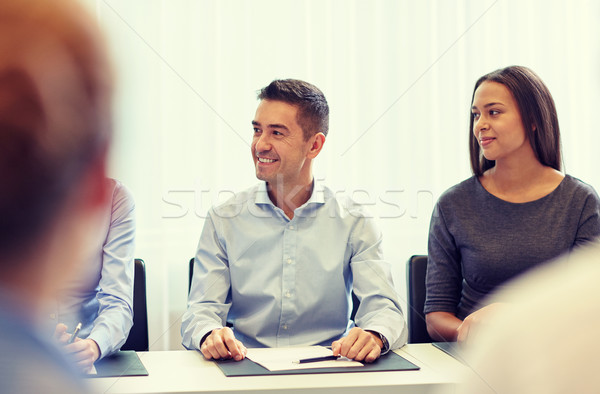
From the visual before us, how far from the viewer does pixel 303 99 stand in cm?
193

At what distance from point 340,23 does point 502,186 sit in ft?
4.03

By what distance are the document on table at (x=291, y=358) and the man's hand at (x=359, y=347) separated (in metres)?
0.02

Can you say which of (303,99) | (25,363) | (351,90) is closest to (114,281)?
(303,99)

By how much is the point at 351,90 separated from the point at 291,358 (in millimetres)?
1590

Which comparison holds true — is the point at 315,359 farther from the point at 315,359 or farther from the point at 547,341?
the point at 547,341

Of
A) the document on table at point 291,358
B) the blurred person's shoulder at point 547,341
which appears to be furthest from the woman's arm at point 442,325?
the blurred person's shoulder at point 547,341

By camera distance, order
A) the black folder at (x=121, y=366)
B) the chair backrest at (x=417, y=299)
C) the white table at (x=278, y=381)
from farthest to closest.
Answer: the chair backrest at (x=417, y=299) < the black folder at (x=121, y=366) < the white table at (x=278, y=381)

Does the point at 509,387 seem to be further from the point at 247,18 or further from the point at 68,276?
the point at 247,18

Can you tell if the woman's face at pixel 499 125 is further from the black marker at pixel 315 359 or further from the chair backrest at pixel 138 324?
the chair backrest at pixel 138 324

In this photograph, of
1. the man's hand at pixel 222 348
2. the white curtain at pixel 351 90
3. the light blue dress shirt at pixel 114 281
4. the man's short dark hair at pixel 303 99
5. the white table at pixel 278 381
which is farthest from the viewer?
the white curtain at pixel 351 90

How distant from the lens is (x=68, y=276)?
351mm

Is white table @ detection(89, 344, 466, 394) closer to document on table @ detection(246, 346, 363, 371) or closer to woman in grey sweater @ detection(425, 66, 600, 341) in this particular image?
document on table @ detection(246, 346, 363, 371)

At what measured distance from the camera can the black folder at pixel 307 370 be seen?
1218 millimetres

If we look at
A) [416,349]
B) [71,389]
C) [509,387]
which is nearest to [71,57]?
[71,389]
